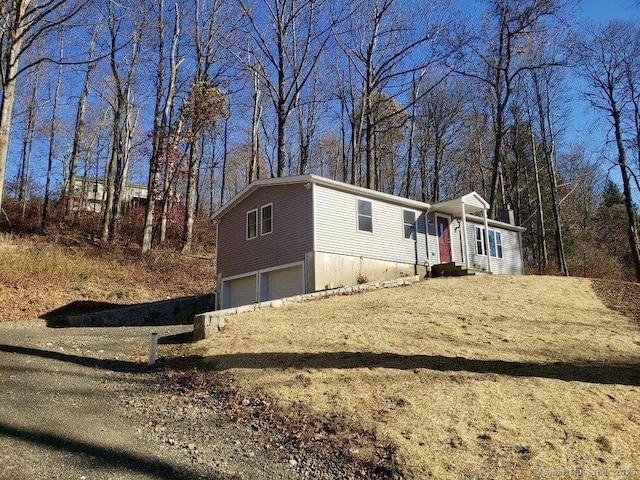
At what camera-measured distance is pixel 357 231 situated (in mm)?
A: 16516

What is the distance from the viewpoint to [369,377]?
680 centimetres

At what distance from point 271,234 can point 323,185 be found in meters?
2.61

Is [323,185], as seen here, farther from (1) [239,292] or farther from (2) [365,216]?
(1) [239,292]

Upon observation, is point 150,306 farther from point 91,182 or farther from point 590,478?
point 91,182

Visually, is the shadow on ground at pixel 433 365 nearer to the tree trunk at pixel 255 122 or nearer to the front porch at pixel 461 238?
the front porch at pixel 461 238

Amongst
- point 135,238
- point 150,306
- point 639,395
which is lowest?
point 639,395

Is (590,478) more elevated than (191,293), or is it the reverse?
(191,293)

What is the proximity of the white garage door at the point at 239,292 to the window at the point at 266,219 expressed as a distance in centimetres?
173

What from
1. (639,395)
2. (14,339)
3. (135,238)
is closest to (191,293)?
(135,238)

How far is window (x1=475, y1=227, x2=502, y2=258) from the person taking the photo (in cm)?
2152

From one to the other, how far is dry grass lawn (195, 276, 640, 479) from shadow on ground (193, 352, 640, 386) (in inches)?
1.1

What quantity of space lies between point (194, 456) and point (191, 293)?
15714 millimetres

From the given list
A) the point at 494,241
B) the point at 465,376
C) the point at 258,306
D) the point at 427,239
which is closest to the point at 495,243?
the point at 494,241

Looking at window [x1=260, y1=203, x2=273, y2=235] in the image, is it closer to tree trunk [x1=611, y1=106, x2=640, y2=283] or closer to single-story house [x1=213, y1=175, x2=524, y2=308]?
single-story house [x1=213, y1=175, x2=524, y2=308]
